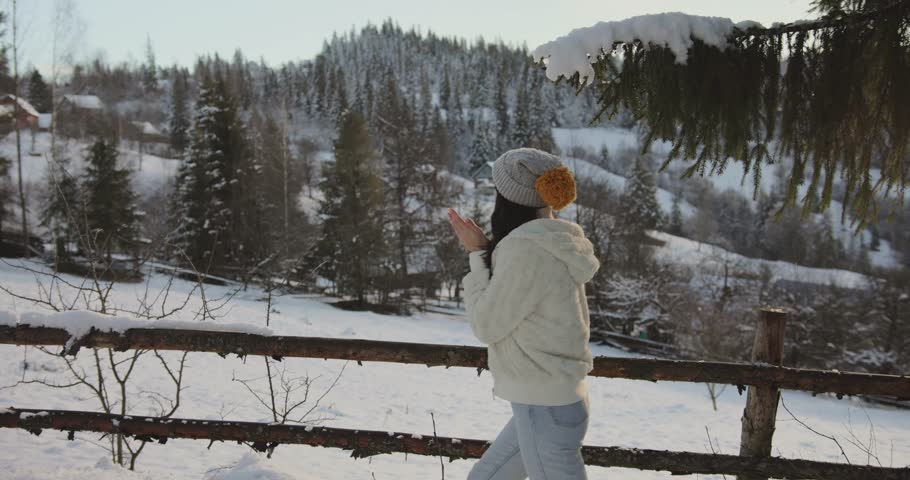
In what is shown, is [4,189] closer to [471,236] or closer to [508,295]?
[471,236]

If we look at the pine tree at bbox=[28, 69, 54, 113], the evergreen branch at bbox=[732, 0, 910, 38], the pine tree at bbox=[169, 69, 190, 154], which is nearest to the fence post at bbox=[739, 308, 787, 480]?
the evergreen branch at bbox=[732, 0, 910, 38]

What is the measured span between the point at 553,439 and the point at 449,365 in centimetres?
99

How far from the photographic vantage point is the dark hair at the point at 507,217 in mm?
2021

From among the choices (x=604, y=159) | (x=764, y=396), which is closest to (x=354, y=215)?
(x=764, y=396)

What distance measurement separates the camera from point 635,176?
161 feet

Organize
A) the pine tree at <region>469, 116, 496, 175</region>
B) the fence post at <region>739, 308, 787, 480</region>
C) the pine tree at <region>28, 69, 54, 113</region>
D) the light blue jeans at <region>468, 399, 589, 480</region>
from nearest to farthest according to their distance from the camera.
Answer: the light blue jeans at <region>468, 399, 589, 480</region> < the fence post at <region>739, 308, 787, 480</region> < the pine tree at <region>28, 69, 54, 113</region> < the pine tree at <region>469, 116, 496, 175</region>

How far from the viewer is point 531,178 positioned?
1.98m

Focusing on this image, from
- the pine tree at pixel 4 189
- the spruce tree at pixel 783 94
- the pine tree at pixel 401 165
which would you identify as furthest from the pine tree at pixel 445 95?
the spruce tree at pixel 783 94

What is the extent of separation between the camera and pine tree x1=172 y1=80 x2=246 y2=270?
2462cm

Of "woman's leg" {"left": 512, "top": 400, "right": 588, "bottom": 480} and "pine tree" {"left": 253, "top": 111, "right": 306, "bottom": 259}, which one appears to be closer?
"woman's leg" {"left": 512, "top": 400, "right": 588, "bottom": 480}

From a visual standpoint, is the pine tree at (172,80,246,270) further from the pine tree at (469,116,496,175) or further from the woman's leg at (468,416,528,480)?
the pine tree at (469,116,496,175)

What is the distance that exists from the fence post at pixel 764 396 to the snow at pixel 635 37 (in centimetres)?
153

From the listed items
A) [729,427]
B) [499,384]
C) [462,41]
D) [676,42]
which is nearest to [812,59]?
[676,42]

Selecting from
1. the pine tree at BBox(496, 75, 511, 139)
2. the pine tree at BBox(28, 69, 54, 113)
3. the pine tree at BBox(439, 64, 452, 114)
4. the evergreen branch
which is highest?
the pine tree at BBox(439, 64, 452, 114)
